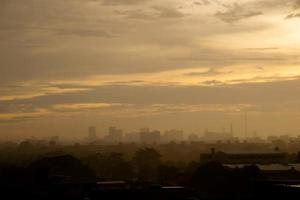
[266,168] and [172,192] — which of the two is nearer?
[172,192]

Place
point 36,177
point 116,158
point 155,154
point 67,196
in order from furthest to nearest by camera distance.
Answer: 1. point 155,154
2. point 116,158
3. point 36,177
4. point 67,196

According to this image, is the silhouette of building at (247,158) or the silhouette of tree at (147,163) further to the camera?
the silhouette of tree at (147,163)

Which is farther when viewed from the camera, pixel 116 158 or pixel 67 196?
pixel 116 158

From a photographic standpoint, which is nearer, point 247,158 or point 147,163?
point 247,158

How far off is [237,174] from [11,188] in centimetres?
1686

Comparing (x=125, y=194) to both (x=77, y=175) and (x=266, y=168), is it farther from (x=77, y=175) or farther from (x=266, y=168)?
(x=77, y=175)

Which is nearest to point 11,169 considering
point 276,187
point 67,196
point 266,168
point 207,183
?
point 67,196

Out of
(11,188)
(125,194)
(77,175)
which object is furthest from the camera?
(77,175)

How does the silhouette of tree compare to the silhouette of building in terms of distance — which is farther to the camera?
the silhouette of tree

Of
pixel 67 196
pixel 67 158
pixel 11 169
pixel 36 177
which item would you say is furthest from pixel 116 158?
pixel 67 196

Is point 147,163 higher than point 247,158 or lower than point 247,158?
lower

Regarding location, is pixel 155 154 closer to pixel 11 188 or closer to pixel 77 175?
pixel 77 175

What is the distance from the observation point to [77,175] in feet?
169

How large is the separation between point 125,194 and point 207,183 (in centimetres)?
1461
